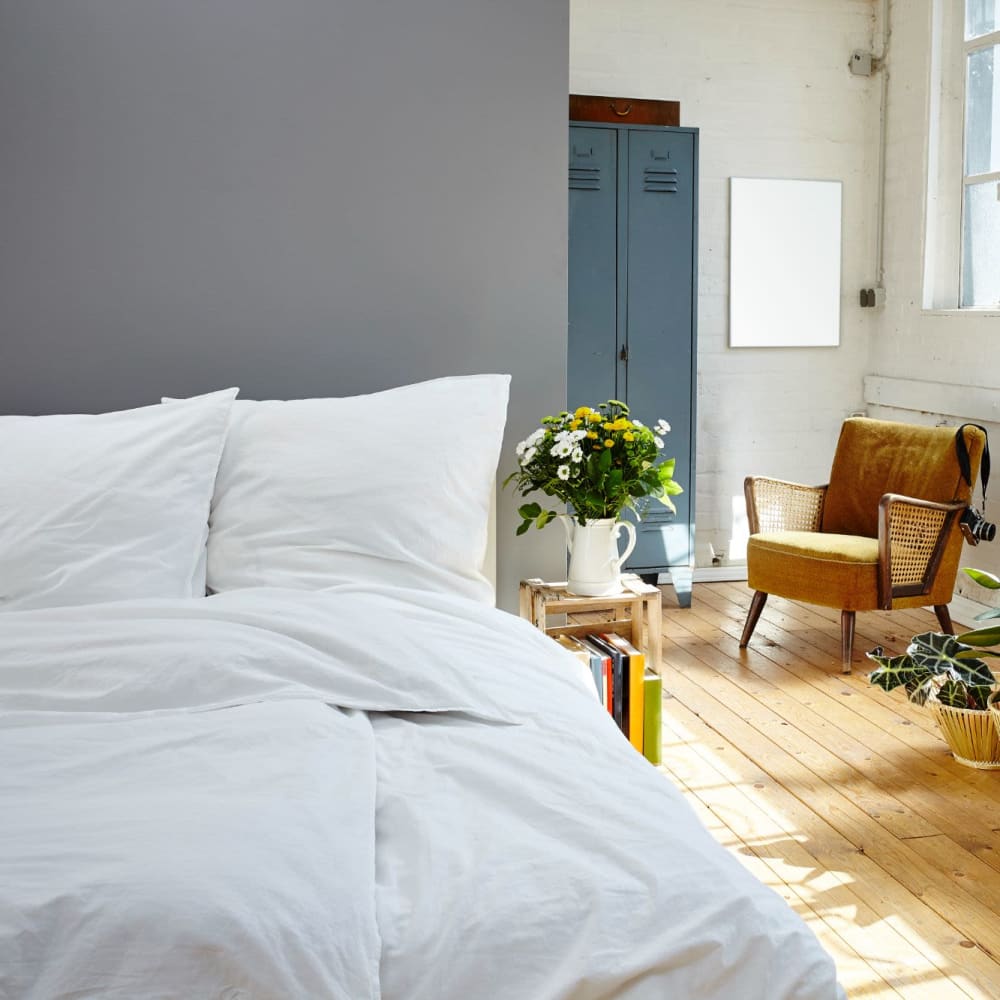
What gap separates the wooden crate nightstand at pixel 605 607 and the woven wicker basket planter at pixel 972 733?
2.93ft

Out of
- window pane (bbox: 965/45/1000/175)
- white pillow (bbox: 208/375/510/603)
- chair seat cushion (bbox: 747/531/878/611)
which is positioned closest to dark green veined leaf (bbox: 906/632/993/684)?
chair seat cushion (bbox: 747/531/878/611)

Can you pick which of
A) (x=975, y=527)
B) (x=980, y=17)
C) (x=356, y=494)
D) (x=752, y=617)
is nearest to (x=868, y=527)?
(x=975, y=527)

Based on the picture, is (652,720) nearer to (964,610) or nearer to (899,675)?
(899,675)

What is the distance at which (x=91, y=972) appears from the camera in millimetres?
1017

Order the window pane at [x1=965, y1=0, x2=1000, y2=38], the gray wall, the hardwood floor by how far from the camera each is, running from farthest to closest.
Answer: the window pane at [x1=965, y1=0, x2=1000, y2=38] < the gray wall < the hardwood floor

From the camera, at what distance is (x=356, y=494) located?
7.66 feet

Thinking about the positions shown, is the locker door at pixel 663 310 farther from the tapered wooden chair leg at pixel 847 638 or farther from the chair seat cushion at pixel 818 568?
the tapered wooden chair leg at pixel 847 638

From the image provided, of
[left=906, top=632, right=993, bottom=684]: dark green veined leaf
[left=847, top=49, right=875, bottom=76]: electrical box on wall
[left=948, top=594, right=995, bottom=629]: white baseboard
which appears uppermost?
[left=847, top=49, right=875, bottom=76]: electrical box on wall

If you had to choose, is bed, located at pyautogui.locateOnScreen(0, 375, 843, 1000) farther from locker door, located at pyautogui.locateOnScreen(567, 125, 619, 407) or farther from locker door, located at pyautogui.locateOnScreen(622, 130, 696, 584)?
locker door, located at pyautogui.locateOnScreen(622, 130, 696, 584)

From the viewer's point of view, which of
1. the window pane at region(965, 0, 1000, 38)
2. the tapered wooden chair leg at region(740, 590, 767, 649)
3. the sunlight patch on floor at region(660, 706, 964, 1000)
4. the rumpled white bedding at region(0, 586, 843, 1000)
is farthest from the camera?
the window pane at region(965, 0, 1000, 38)

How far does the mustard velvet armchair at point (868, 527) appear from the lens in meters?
3.96

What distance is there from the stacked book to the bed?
408 mm

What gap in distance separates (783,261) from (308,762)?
180 inches

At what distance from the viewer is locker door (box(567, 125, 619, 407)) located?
183 inches
